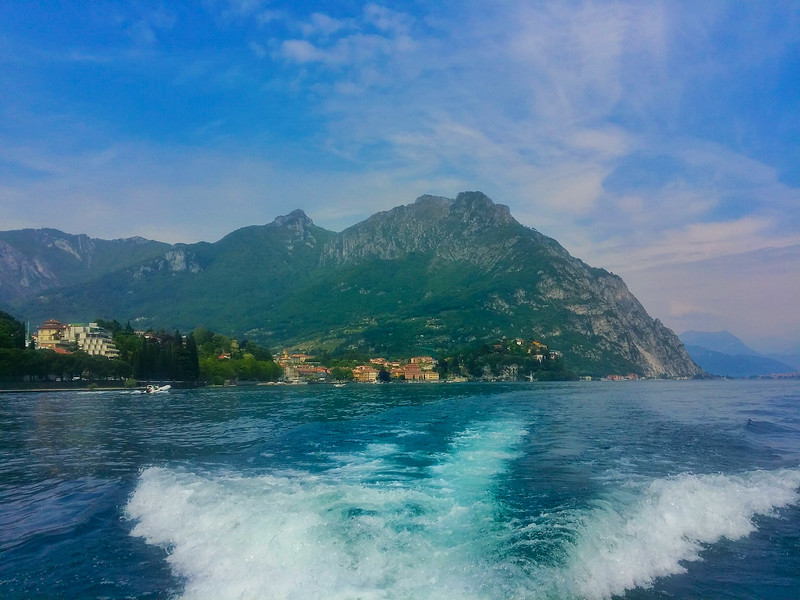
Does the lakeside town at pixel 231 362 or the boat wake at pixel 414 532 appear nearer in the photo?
the boat wake at pixel 414 532

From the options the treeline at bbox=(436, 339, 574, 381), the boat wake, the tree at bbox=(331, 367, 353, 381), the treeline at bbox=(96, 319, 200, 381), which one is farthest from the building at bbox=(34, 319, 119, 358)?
the boat wake

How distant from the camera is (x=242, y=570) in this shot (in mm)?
8828

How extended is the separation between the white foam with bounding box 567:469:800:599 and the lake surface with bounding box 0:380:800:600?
0.16 feet

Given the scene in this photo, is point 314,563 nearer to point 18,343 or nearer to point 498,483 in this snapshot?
point 498,483

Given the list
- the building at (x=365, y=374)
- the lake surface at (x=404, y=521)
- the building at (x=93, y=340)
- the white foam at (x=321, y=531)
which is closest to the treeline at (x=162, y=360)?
the building at (x=93, y=340)

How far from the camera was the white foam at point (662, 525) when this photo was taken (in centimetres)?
904

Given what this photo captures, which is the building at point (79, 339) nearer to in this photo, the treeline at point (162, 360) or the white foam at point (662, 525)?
the treeline at point (162, 360)

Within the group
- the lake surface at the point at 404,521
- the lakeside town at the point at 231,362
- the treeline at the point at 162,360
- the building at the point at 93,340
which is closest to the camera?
the lake surface at the point at 404,521

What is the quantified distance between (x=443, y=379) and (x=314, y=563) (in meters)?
165

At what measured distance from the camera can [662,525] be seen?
11.4m

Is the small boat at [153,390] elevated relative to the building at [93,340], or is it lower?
lower

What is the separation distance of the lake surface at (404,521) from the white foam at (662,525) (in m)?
0.05

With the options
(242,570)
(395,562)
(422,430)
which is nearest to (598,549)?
(395,562)

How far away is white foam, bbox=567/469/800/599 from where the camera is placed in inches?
356
